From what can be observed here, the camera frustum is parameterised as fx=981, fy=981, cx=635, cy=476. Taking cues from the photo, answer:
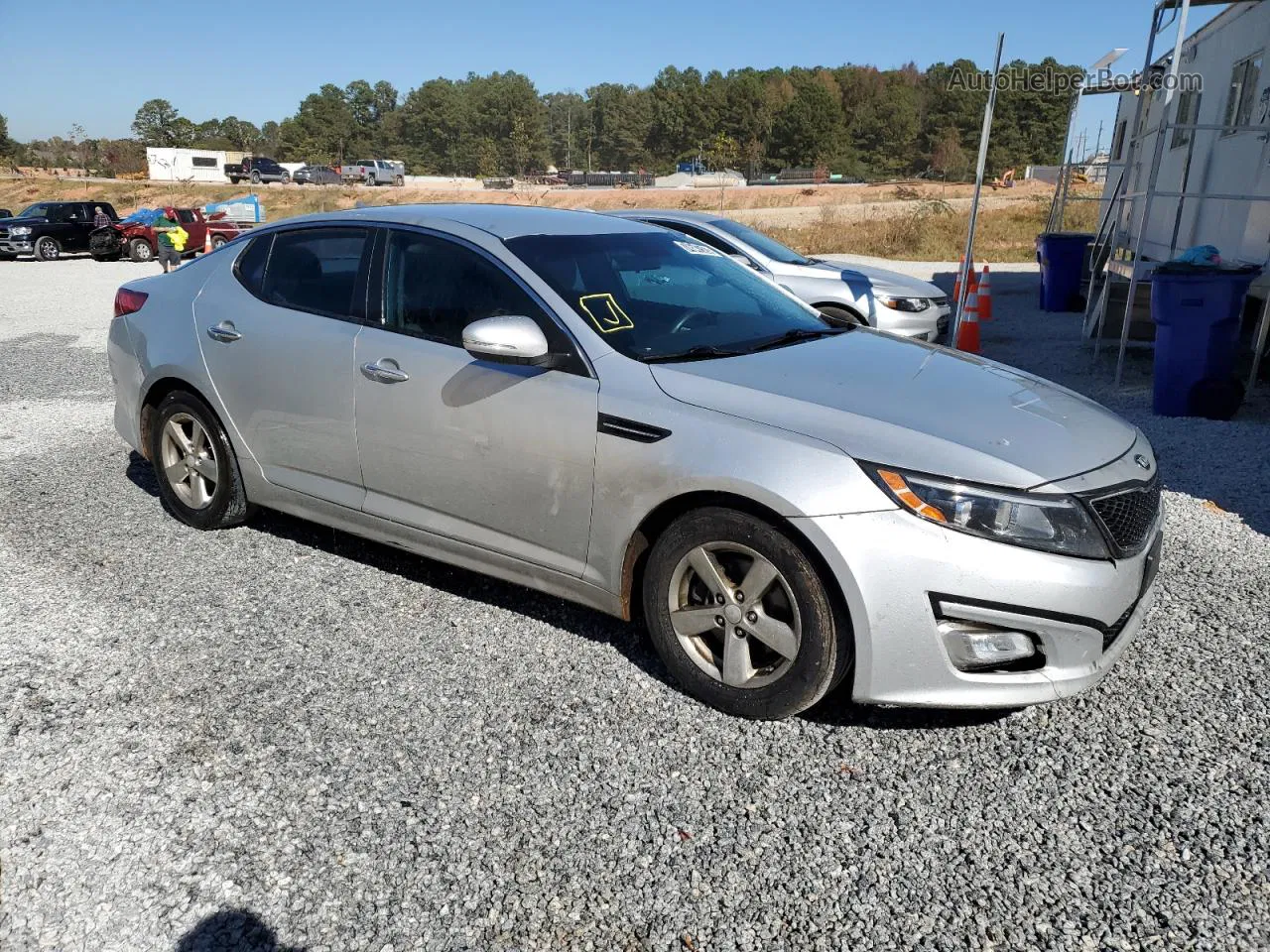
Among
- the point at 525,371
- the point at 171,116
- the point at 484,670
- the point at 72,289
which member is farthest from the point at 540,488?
the point at 171,116

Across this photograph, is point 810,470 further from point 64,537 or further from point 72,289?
point 72,289

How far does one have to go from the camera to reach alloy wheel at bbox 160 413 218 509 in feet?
16.1

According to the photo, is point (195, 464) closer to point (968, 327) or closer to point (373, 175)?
point (968, 327)

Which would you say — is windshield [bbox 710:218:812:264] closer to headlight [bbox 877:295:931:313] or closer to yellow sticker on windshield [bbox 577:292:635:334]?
headlight [bbox 877:295:931:313]

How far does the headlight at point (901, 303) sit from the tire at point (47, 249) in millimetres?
23302

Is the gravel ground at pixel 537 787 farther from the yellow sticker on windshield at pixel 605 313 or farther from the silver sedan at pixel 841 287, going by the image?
the silver sedan at pixel 841 287

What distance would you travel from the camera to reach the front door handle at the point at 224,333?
4.62 m

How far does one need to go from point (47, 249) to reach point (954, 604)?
1087 inches

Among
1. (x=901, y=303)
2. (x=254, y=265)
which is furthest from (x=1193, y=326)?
(x=254, y=265)

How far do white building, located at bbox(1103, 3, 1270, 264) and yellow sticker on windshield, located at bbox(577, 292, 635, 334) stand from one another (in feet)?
22.6

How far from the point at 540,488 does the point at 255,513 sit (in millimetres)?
2392

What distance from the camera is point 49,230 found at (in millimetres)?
24500

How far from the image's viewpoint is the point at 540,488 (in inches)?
141

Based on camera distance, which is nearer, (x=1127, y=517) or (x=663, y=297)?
(x=1127, y=517)
